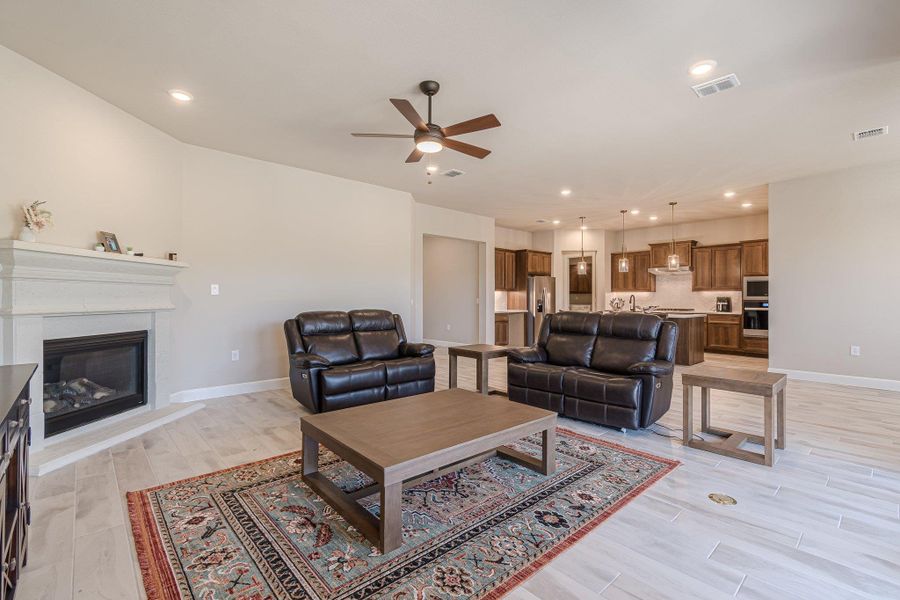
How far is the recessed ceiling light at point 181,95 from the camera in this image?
3350 millimetres

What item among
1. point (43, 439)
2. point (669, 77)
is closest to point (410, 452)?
point (43, 439)

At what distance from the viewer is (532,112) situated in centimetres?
364

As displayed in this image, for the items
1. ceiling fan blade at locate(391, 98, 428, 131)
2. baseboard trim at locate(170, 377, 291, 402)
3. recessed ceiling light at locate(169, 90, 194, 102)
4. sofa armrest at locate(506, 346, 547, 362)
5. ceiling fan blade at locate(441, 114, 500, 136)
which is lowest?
baseboard trim at locate(170, 377, 291, 402)

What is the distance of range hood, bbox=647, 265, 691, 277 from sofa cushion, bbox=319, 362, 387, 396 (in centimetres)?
720

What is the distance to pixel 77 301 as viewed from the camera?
10.9 ft

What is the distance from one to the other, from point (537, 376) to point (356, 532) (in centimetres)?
240

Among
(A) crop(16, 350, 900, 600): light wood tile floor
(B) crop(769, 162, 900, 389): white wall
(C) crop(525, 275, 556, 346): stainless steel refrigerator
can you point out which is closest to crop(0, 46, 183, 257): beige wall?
(A) crop(16, 350, 900, 600): light wood tile floor

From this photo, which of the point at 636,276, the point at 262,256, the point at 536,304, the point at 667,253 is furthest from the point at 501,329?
the point at 262,256

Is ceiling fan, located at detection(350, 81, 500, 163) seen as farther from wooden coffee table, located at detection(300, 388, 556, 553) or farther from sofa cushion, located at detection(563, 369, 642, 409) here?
sofa cushion, located at detection(563, 369, 642, 409)

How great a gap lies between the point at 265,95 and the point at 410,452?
3073 mm

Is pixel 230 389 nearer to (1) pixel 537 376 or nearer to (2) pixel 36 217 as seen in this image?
(2) pixel 36 217

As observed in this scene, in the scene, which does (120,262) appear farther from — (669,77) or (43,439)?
(669,77)

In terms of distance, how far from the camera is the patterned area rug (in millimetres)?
1709

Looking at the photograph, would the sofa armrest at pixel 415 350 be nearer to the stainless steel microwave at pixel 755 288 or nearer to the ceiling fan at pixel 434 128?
the ceiling fan at pixel 434 128
